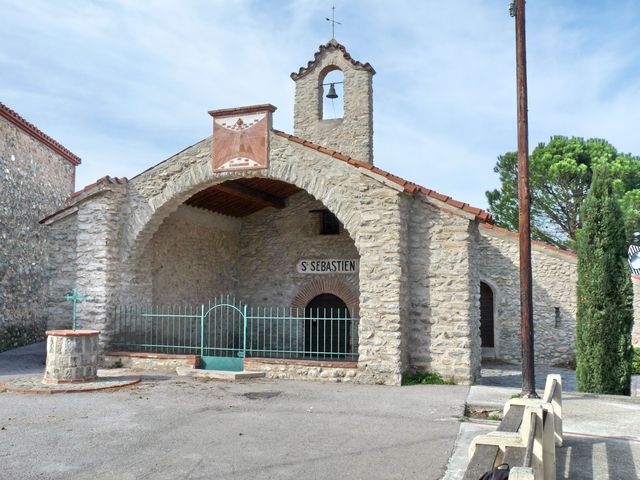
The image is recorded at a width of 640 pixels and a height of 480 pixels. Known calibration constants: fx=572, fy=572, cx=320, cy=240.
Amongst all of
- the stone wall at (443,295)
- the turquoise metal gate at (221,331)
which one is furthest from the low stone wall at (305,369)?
the turquoise metal gate at (221,331)

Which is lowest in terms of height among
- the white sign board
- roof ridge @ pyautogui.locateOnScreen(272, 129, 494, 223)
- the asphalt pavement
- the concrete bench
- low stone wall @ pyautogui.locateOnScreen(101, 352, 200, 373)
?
the asphalt pavement

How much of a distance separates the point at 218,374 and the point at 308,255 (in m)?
4.99

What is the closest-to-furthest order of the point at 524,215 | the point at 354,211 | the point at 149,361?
the point at 524,215
the point at 354,211
the point at 149,361

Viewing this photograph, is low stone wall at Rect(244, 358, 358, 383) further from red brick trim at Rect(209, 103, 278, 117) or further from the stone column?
red brick trim at Rect(209, 103, 278, 117)

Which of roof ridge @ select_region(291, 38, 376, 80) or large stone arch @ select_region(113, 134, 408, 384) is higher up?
roof ridge @ select_region(291, 38, 376, 80)

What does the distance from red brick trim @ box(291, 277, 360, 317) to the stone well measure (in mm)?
5963

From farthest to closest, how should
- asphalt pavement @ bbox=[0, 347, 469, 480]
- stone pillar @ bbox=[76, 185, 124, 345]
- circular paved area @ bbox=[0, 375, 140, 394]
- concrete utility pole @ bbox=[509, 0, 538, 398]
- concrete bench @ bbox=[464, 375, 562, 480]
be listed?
1. stone pillar @ bbox=[76, 185, 124, 345]
2. circular paved area @ bbox=[0, 375, 140, 394]
3. concrete utility pole @ bbox=[509, 0, 538, 398]
4. asphalt pavement @ bbox=[0, 347, 469, 480]
5. concrete bench @ bbox=[464, 375, 562, 480]

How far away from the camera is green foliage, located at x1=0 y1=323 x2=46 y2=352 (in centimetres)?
1291

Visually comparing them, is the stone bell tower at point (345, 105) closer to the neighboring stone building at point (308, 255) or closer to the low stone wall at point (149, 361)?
the neighboring stone building at point (308, 255)

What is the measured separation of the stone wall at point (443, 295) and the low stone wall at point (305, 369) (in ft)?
3.62

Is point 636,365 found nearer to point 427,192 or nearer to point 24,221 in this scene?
point 427,192

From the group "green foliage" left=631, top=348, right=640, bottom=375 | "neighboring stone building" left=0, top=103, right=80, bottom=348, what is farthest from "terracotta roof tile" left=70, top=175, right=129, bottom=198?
"green foliage" left=631, top=348, right=640, bottom=375

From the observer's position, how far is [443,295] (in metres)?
9.50

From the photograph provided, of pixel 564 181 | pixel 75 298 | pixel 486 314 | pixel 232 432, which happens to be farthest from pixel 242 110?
pixel 564 181
